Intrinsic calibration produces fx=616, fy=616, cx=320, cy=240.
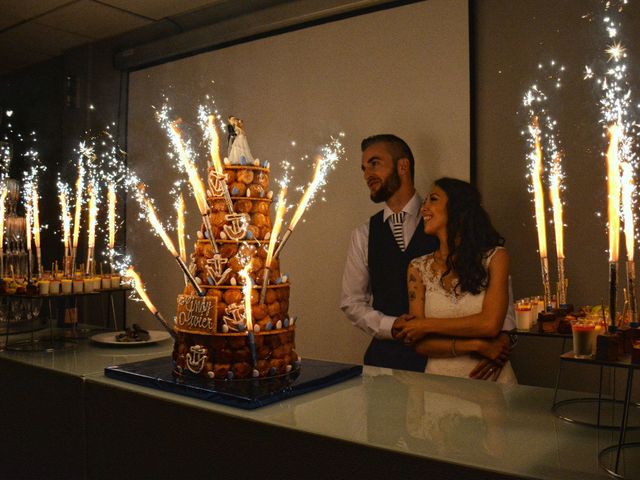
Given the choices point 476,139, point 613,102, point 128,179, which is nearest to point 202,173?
point 128,179

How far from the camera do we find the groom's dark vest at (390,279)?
2666 millimetres

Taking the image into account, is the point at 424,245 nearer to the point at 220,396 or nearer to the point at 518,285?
the point at 518,285

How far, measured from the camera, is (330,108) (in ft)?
11.5

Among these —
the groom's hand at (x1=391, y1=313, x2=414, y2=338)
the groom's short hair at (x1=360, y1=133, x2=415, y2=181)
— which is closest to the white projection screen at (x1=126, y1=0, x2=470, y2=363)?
the groom's short hair at (x1=360, y1=133, x2=415, y2=181)

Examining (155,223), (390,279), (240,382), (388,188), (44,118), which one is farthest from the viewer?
(44,118)

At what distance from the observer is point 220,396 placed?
4.77ft

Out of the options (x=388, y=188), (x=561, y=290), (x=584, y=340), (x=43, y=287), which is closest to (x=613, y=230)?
(x=584, y=340)

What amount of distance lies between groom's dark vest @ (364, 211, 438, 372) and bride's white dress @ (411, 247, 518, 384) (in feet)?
1.02

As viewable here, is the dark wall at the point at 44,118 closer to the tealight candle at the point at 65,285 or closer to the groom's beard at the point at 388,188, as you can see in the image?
the tealight candle at the point at 65,285

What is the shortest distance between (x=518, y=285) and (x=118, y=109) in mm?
3298

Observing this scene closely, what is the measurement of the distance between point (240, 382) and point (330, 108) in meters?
2.23

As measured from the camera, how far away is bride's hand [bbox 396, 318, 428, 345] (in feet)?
7.49

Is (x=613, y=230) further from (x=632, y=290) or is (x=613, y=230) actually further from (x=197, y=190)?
(x=197, y=190)

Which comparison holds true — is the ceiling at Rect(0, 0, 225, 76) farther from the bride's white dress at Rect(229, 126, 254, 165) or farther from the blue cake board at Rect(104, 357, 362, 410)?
the blue cake board at Rect(104, 357, 362, 410)
